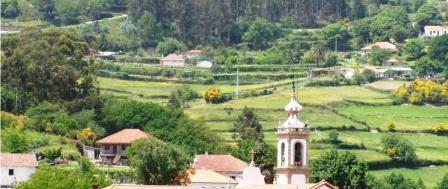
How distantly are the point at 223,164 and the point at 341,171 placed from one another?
1252 cm

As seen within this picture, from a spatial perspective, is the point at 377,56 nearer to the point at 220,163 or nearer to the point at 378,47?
the point at 378,47

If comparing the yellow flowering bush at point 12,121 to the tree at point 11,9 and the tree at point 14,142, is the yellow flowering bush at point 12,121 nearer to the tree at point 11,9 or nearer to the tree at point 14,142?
the tree at point 14,142

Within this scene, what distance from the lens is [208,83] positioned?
5492 inches

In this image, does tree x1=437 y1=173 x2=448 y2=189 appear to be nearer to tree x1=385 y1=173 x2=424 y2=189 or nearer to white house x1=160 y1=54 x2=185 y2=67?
tree x1=385 y1=173 x2=424 y2=189

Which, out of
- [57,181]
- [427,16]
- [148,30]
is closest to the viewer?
[57,181]

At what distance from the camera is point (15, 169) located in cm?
8575

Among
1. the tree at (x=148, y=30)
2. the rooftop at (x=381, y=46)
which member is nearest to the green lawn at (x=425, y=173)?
the rooftop at (x=381, y=46)

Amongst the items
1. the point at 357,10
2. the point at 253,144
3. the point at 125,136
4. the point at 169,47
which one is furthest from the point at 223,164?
the point at 357,10

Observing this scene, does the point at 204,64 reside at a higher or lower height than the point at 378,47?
lower

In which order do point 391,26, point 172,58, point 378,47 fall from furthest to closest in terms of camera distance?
1. point 391,26
2. point 378,47
3. point 172,58

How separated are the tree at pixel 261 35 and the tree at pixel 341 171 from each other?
256 feet

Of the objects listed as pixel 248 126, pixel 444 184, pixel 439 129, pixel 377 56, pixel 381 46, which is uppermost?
pixel 381 46

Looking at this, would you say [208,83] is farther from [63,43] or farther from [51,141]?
[51,141]

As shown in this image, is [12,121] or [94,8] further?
[94,8]
